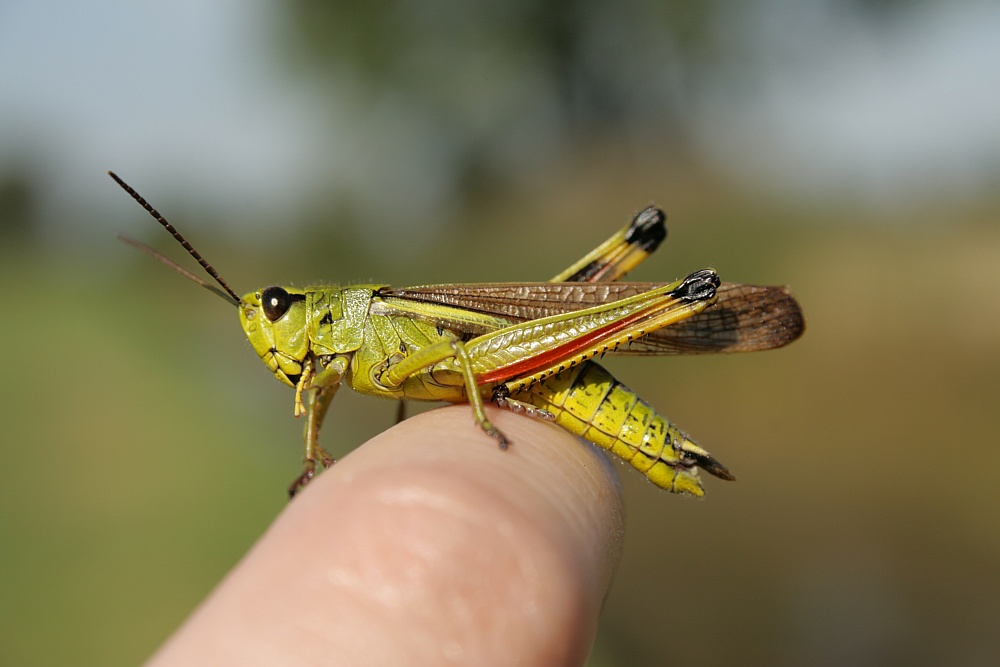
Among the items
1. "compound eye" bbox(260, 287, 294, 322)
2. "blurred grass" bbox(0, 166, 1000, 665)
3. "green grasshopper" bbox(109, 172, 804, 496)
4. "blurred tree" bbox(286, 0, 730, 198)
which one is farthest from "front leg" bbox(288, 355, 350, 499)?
"blurred tree" bbox(286, 0, 730, 198)

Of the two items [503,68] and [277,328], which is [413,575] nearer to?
[277,328]

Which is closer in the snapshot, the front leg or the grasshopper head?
the front leg

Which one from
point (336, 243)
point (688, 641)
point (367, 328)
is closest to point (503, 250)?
point (336, 243)

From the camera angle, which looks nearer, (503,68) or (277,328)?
(277,328)

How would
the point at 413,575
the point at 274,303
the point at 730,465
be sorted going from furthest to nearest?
the point at 730,465
the point at 274,303
the point at 413,575

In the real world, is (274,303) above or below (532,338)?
below

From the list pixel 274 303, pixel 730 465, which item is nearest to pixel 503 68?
pixel 730 465

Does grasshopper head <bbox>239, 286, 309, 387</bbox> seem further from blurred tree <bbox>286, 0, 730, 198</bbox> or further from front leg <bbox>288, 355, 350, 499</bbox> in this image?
blurred tree <bbox>286, 0, 730, 198</bbox>

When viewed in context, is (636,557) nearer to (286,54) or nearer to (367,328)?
(367,328)
